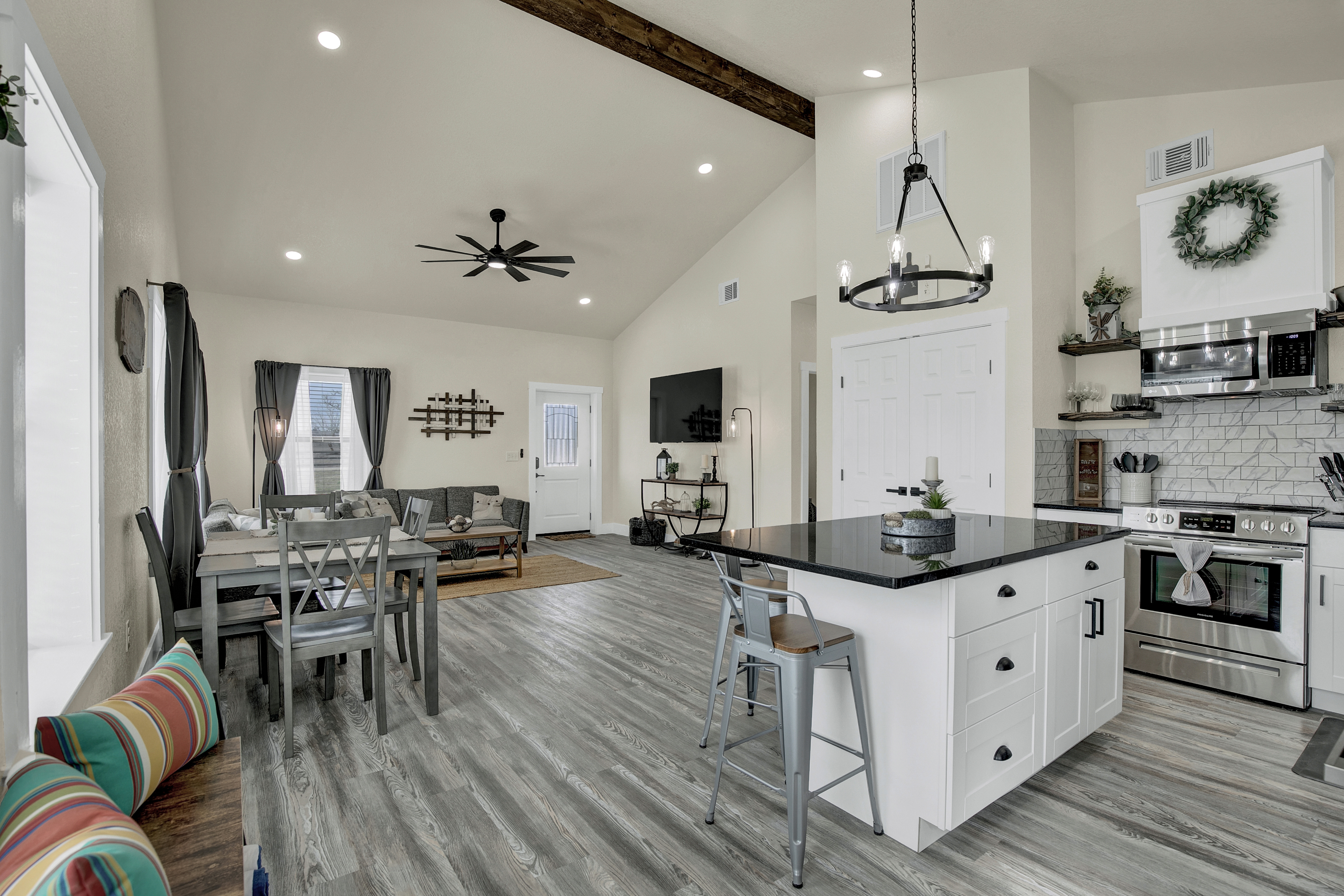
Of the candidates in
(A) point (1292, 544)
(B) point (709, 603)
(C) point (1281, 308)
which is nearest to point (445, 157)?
(B) point (709, 603)

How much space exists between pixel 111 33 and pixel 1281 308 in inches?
206

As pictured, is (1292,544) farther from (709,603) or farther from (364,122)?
(364,122)

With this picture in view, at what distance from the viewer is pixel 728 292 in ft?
24.3

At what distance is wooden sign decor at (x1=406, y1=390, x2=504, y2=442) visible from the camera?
317 inches

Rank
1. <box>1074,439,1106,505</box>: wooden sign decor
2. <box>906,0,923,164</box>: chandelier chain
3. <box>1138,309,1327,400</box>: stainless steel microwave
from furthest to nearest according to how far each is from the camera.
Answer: <box>1074,439,1106,505</box>: wooden sign decor
<box>1138,309,1327,400</box>: stainless steel microwave
<box>906,0,923,164</box>: chandelier chain

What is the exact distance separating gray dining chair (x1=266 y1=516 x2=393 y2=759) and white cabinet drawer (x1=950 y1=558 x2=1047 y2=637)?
7.23 feet

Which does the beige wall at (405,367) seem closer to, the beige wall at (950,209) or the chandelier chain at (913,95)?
the beige wall at (950,209)

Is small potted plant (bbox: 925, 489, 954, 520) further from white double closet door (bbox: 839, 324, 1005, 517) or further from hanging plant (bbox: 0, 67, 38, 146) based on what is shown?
hanging plant (bbox: 0, 67, 38, 146)

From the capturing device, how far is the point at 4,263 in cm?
124

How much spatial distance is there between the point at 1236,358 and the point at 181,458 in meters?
5.65

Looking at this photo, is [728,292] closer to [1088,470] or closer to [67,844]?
[1088,470]

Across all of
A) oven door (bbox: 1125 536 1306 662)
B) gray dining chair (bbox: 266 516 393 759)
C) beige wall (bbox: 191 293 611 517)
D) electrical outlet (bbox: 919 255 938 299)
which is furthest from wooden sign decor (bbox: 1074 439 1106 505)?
beige wall (bbox: 191 293 611 517)

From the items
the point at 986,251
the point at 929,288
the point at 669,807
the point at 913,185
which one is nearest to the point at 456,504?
the point at 929,288

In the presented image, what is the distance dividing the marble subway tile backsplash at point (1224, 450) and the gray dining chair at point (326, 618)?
3.76 metres
